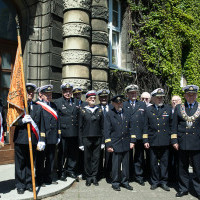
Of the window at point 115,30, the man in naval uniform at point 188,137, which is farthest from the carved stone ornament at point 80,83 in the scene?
the man in naval uniform at point 188,137

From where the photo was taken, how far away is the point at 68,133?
5.34 metres

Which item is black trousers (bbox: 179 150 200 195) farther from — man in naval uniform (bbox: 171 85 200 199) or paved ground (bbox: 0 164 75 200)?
paved ground (bbox: 0 164 75 200)

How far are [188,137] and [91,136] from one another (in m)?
1.90

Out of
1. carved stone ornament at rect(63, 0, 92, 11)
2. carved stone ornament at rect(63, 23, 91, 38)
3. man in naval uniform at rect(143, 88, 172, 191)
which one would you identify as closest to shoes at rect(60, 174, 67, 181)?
man in naval uniform at rect(143, 88, 172, 191)

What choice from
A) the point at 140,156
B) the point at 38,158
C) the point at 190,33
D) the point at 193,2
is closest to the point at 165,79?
the point at 190,33

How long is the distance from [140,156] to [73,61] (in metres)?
3.22

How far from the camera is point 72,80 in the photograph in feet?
23.0

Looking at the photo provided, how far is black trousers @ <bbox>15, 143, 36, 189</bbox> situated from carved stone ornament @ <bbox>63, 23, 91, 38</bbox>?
12.3 ft

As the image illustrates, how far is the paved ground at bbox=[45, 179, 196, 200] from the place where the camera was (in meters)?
4.46

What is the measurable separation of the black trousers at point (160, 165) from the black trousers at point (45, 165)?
6.65 feet

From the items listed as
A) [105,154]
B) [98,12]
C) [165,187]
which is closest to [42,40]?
[98,12]

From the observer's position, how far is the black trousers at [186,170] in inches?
182

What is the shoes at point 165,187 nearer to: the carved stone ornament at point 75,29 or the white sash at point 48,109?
the white sash at point 48,109

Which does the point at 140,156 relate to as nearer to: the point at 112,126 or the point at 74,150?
the point at 112,126
